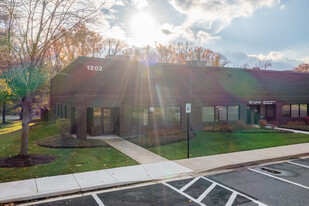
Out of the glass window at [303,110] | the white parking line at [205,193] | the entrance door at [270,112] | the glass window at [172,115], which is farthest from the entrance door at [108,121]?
the glass window at [303,110]

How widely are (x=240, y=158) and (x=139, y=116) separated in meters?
10.5

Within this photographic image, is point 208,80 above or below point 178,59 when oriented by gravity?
below

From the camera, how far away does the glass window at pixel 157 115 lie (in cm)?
2214

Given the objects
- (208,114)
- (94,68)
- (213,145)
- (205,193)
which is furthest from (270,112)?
(205,193)

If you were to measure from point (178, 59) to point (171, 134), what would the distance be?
118ft

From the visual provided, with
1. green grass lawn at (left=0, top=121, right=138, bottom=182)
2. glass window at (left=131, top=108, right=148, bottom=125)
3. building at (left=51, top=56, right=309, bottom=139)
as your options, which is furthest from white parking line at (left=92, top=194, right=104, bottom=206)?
glass window at (left=131, top=108, right=148, bottom=125)

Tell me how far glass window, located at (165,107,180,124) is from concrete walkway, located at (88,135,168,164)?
18.0ft

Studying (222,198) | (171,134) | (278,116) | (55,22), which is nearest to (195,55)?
(278,116)

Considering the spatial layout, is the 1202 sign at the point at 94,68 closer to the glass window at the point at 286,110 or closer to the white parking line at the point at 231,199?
the white parking line at the point at 231,199

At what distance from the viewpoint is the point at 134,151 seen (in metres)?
15.0

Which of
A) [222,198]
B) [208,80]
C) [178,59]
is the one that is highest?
[178,59]

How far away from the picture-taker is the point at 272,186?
9.28 metres

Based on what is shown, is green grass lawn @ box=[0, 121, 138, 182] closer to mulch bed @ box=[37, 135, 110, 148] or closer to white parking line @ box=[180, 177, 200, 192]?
mulch bed @ box=[37, 135, 110, 148]

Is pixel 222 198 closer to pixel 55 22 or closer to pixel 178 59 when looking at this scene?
pixel 55 22
